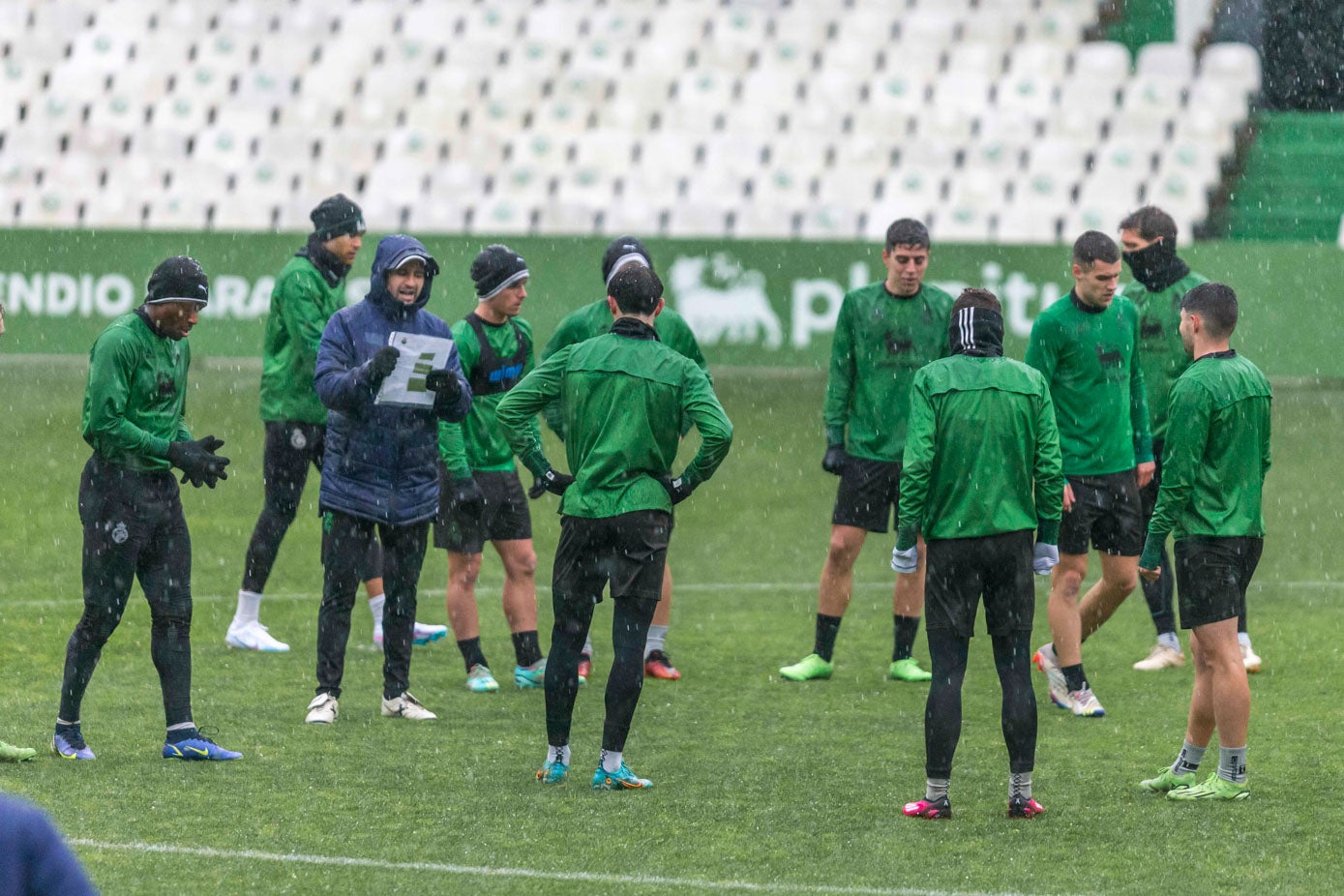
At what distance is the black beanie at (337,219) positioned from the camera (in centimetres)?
901

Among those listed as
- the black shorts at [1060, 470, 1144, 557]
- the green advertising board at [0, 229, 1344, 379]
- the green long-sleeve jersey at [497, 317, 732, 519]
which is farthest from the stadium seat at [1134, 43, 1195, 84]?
the green long-sleeve jersey at [497, 317, 732, 519]

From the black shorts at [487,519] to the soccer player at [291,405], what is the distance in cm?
75

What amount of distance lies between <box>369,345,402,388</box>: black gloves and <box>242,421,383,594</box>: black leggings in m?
2.22

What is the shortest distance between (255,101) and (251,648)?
51.6 ft

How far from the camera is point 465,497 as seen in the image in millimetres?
8008

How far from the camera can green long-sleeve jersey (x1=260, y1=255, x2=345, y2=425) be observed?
920 centimetres

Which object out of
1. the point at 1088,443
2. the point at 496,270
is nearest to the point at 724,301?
the point at 496,270

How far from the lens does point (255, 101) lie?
2391cm

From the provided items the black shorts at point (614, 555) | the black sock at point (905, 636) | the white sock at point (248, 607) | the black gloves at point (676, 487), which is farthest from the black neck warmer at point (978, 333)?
the white sock at point (248, 607)

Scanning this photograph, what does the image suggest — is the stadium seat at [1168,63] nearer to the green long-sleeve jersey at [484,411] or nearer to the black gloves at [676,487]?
the green long-sleeve jersey at [484,411]

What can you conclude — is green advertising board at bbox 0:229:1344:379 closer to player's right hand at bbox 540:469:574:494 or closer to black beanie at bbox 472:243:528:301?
black beanie at bbox 472:243:528:301

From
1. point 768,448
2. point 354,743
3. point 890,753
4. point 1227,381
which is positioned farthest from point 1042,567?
point 768,448

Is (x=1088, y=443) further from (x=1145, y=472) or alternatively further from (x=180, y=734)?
(x=180, y=734)

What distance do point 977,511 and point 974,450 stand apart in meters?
0.21
